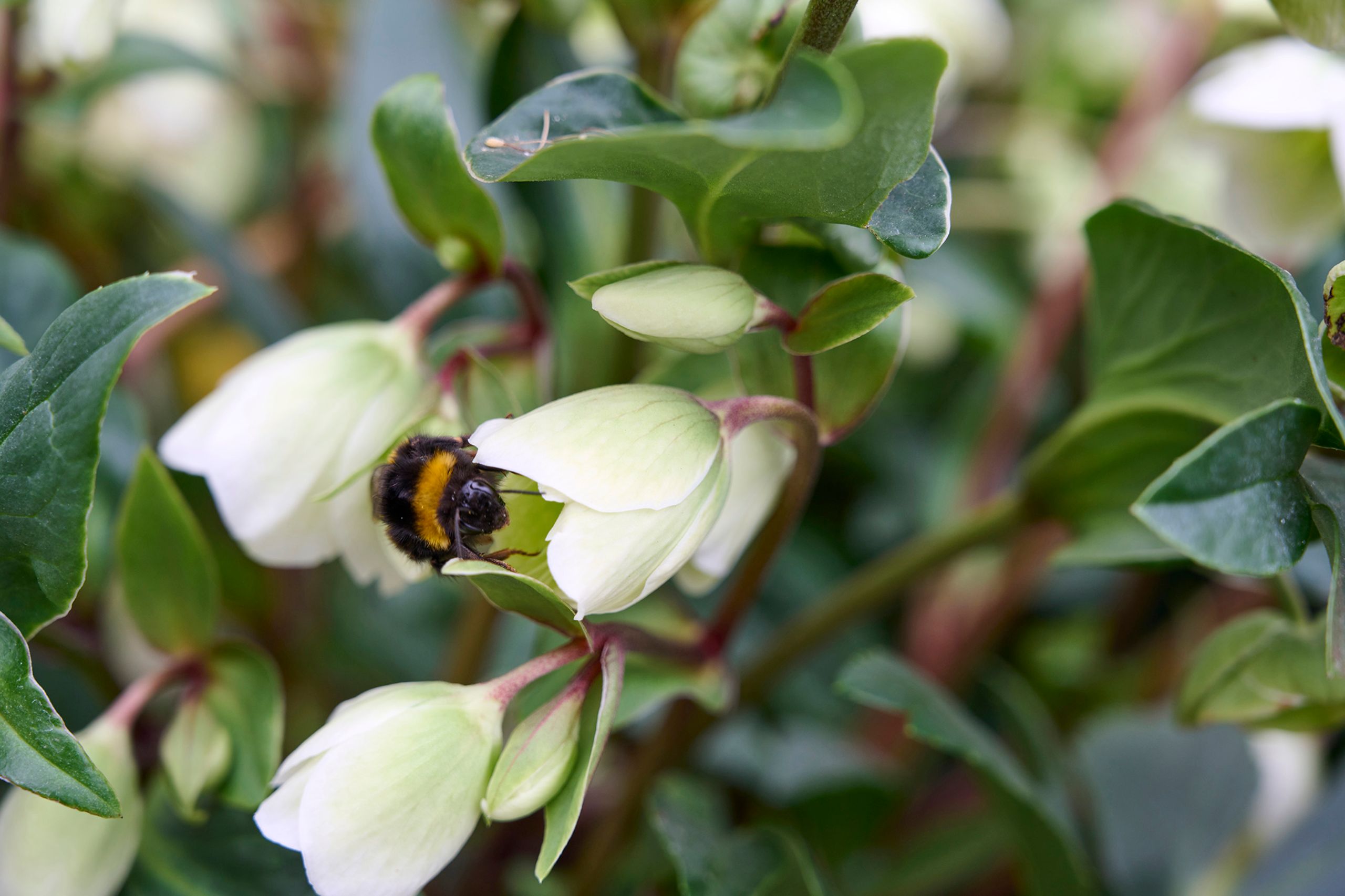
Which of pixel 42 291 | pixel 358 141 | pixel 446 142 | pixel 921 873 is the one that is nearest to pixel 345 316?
pixel 358 141

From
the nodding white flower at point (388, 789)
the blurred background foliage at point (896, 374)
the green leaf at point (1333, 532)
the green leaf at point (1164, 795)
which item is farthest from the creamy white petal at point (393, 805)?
the green leaf at point (1164, 795)

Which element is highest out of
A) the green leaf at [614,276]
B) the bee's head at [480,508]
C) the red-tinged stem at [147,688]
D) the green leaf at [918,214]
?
the green leaf at [918,214]

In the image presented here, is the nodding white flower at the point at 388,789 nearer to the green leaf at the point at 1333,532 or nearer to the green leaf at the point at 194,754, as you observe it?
the green leaf at the point at 194,754

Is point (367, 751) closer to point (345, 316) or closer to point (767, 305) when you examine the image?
point (767, 305)

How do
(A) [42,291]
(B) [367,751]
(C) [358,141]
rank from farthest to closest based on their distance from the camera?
(C) [358,141] → (A) [42,291] → (B) [367,751]

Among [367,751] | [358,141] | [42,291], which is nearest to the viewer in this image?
[367,751]

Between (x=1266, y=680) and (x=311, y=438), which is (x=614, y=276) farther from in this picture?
(x=1266, y=680)
